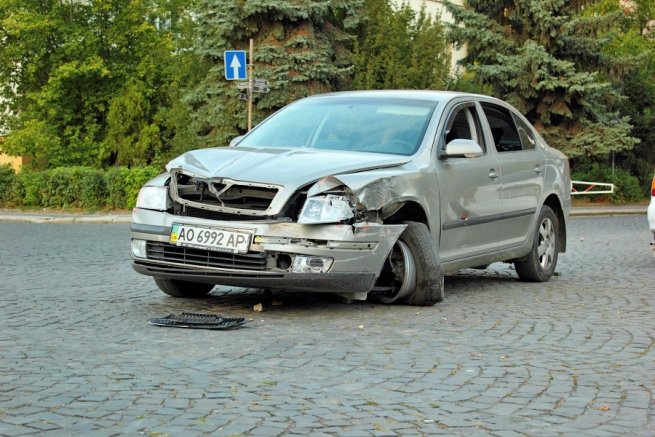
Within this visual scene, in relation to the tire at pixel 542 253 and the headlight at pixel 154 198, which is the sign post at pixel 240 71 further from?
the headlight at pixel 154 198

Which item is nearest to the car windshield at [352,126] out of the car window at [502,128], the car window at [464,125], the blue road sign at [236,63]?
the car window at [464,125]

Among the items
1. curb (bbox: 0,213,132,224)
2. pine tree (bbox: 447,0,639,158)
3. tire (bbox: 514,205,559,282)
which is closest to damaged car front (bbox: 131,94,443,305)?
tire (bbox: 514,205,559,282)

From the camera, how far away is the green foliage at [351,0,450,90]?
28422 mm

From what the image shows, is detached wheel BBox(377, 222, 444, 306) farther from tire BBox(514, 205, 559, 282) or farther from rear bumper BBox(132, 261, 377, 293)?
tire BBox(514, 205, 559, 282)

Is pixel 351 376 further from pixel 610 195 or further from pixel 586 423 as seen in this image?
pixel 610 195

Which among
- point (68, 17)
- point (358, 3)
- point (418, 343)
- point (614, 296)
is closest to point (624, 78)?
point (358, 3)

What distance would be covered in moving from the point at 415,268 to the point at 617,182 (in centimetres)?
2173

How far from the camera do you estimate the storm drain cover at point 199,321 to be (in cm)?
695

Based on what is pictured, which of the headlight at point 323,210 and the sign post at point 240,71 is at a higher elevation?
the sign post at point 240,71

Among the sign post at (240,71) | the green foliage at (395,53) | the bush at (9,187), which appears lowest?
the bush at (9,187)

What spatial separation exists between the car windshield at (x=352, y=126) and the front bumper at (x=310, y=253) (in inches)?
44.8

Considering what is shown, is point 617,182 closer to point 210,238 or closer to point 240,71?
point 240,71

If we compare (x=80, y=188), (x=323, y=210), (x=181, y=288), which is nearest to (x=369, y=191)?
(x=323, y=210)

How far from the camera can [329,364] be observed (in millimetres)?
5809
